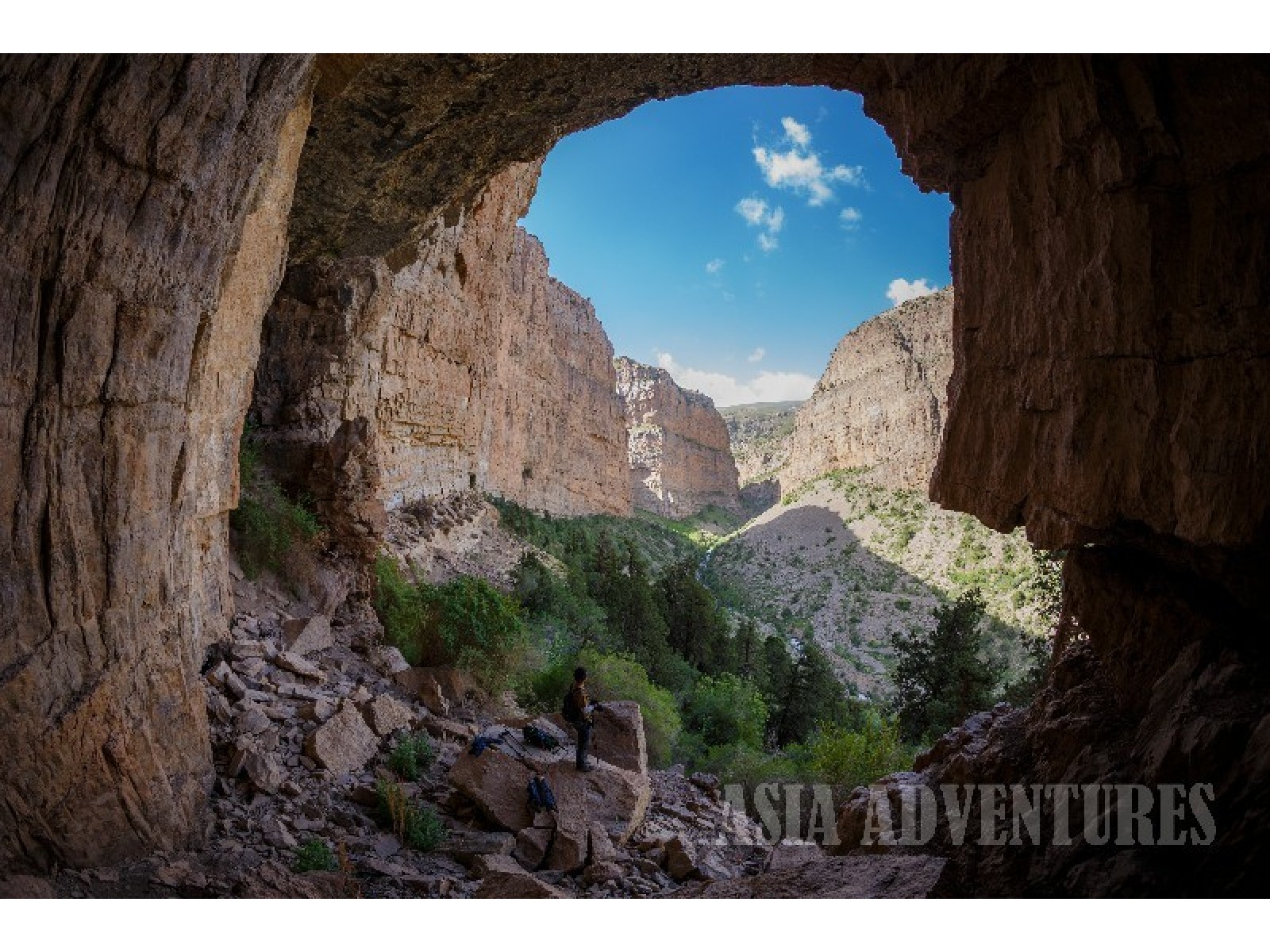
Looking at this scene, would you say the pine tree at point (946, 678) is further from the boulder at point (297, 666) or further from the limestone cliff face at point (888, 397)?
the limestone cliff face at point (888, 397)

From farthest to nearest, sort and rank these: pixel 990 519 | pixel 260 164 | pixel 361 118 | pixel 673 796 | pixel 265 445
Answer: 1. pixel 265 445
2. pixel 673 796
3. pixel 361 118
4. pixel 990 519
5. pixel 260 164

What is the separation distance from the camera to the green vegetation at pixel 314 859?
5.86 meters

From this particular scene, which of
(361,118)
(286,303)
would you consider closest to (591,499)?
(286,303)

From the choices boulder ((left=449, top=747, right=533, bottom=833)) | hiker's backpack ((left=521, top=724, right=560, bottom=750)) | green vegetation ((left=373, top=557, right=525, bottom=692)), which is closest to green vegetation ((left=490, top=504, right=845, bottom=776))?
green vegetation ((left=373, top=557, right=525, bottom=692))

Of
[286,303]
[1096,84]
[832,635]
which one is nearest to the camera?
[1096,84]

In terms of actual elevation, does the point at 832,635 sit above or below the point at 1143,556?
below

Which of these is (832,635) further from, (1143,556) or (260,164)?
(260,164)

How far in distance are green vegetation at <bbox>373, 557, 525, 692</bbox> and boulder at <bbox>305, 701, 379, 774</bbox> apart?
3.19 metres

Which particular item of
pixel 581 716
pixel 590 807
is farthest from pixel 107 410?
pixel 590 807

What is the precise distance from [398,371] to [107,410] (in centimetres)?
1444

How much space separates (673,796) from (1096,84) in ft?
32.6

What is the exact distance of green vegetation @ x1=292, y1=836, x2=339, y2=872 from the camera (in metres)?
5.86

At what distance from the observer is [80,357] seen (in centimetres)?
457

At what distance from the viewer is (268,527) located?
1062 centimetres
